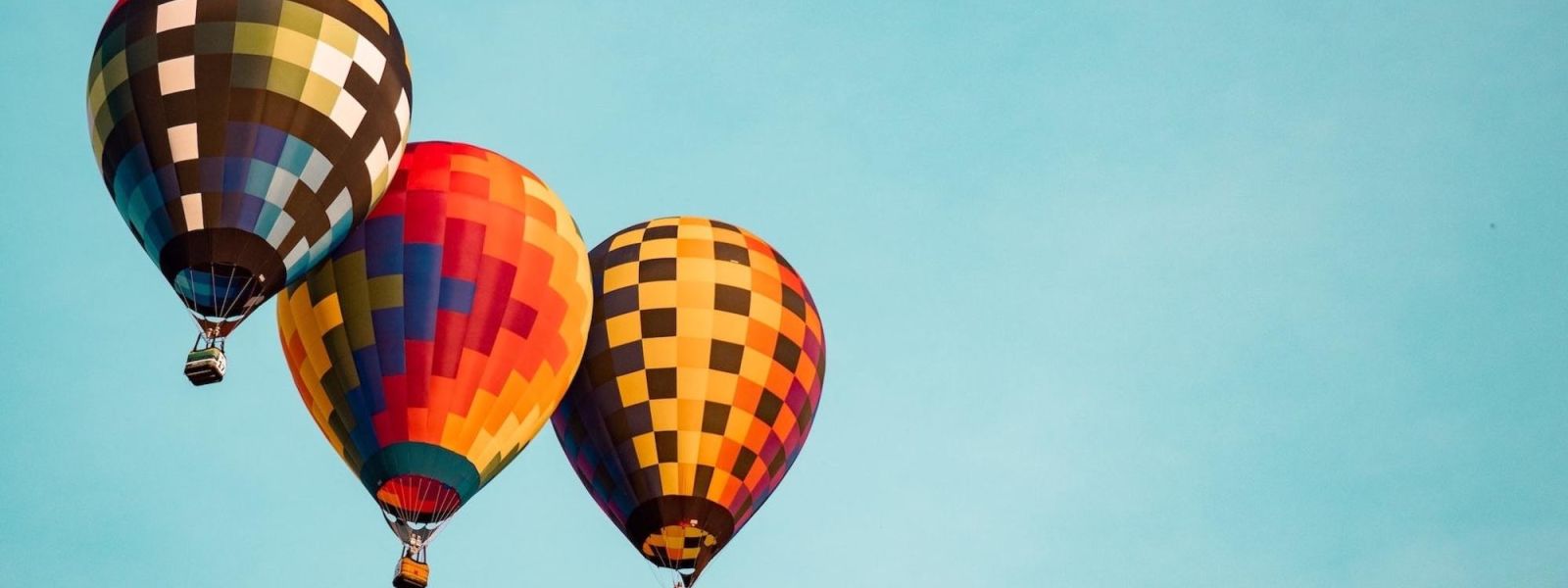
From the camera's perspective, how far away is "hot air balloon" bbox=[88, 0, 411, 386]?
19969 mm

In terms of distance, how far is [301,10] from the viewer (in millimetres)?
20688

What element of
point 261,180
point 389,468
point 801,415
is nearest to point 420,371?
point 389,468

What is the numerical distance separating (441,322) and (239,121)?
2.95 m

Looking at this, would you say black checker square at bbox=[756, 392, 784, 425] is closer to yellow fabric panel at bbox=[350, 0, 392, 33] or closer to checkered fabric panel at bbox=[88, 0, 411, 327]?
checkered fabric panel at bbox=[88, 0, 411, 327]

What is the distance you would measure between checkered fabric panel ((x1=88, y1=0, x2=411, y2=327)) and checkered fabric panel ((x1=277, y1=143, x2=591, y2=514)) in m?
1.16

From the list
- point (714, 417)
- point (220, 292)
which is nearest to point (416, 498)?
point (220, 292)

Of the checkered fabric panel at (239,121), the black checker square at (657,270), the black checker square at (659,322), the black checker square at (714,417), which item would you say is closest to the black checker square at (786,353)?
the black checker square at (714,417)

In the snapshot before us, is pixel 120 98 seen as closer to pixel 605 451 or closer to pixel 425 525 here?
pixel 425 525

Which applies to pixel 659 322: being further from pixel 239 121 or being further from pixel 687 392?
pixel 239 121

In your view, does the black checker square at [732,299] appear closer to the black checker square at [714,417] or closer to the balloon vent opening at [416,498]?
the black checker square at [714,417]

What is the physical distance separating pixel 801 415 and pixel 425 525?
4895mm

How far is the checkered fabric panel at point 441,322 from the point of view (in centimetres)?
2177

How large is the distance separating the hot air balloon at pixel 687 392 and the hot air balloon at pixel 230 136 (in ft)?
14.3

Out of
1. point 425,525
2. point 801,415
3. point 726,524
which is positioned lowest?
point 425,525
